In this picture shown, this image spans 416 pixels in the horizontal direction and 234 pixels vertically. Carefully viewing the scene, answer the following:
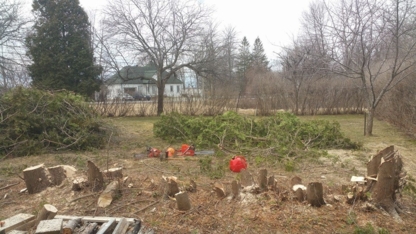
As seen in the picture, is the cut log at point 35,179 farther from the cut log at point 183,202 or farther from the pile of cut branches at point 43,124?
the pile of cut branches at point 43,124

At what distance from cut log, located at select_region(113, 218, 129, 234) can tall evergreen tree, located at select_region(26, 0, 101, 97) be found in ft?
50.8

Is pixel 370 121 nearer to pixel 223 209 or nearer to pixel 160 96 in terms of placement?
pixel 223 209

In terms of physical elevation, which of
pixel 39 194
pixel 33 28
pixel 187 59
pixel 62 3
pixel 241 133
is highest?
pixel 62 3

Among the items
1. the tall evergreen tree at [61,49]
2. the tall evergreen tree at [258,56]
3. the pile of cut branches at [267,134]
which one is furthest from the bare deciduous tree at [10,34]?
the tall evergreen tree at [258,56]

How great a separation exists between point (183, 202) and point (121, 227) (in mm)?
661

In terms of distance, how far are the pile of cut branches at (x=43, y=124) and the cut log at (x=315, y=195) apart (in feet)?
17.8

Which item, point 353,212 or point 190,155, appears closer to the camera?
point 353,212

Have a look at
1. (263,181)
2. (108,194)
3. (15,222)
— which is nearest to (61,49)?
(108,194)

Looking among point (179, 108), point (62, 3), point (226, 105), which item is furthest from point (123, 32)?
point (226, 105)

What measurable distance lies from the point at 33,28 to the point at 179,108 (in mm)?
9075

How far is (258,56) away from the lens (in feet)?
125

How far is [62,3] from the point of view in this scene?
16.3m

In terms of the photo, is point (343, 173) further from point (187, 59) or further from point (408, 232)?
point (187, 59)

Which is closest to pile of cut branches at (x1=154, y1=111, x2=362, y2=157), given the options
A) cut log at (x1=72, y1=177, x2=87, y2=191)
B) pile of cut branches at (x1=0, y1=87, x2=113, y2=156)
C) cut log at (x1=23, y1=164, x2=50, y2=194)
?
pile of cut branches at (x1=0, y1=87, x2=113, y2=156)
